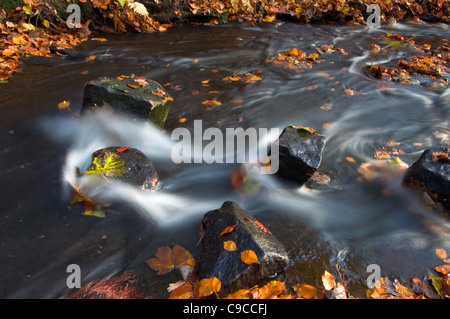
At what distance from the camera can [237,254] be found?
2322mm

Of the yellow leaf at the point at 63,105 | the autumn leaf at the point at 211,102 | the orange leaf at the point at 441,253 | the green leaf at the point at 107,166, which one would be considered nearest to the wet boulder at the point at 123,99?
the yellow leaf at the point at 63,105

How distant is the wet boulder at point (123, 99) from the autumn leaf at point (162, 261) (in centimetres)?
197

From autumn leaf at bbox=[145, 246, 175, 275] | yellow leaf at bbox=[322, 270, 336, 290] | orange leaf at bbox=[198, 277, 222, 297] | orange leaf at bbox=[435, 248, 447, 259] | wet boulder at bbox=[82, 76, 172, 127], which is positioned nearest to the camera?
orange leaf at bbox=[198, 277, 222, 297]

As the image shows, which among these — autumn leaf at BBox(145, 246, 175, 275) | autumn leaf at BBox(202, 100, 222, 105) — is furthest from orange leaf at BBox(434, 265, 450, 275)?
autumn leaf at BBox(202, 100, 222, 105)

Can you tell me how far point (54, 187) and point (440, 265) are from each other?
3.76m

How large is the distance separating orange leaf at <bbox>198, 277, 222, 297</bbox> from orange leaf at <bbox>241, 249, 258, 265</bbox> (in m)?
0.25

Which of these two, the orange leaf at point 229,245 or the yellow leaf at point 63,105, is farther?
the yellow leaf at point 63,105

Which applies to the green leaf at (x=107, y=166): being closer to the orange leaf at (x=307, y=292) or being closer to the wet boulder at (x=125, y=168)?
the wet boulder at (x=125, y=168)

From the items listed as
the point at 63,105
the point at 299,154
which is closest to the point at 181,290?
the point at 299,154

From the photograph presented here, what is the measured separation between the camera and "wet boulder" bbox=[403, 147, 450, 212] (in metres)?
3.10

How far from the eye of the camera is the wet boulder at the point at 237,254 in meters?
2.27

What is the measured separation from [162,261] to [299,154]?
173cm

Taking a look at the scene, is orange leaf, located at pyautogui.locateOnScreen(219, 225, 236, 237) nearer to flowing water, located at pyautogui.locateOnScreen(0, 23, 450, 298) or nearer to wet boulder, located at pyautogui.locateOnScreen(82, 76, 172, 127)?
flowing water, located at pyautogui.locateOnScreen(0, 23, 450, 298)
